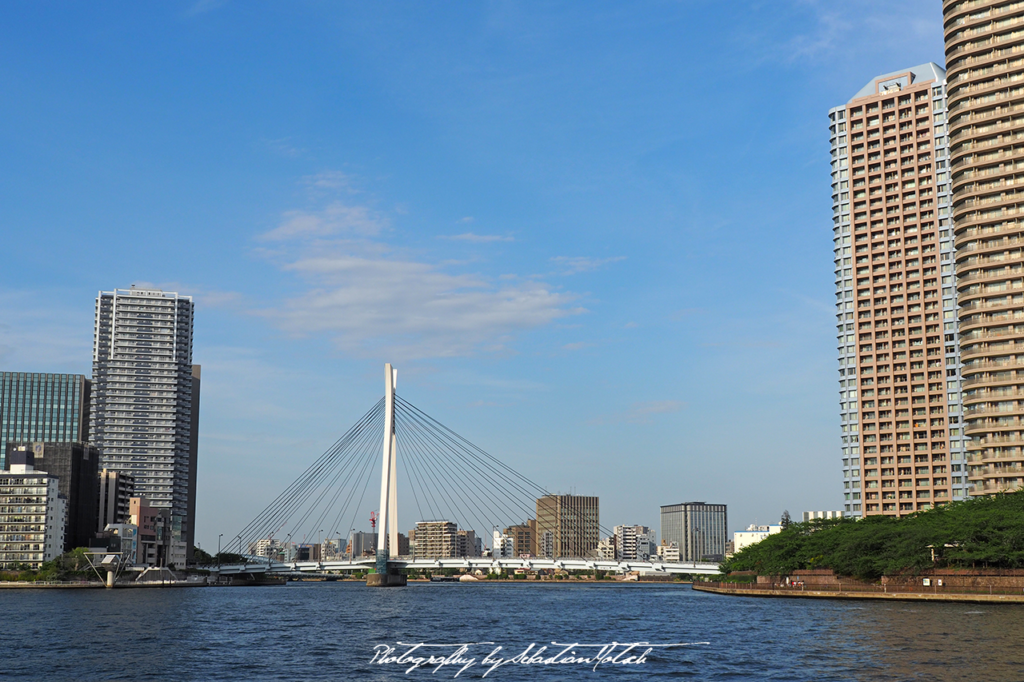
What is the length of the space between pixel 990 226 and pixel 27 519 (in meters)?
151

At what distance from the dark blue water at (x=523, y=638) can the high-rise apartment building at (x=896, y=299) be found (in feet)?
171

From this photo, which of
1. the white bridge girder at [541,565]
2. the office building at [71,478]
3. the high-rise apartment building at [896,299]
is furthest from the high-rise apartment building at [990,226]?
the office building at [71,478]

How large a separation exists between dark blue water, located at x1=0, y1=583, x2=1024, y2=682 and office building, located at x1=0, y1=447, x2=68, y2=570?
75318 mm

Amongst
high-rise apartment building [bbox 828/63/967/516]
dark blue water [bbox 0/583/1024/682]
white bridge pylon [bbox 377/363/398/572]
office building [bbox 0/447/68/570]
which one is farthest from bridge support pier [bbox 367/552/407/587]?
high-rise apartment building [bbox 828/63/967/516]

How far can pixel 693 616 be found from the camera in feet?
267

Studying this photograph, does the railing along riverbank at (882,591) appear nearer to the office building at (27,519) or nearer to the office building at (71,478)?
the office building at (27,519)

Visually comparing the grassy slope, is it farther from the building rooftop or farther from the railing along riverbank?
the building rooftop

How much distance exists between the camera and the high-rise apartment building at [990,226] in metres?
109

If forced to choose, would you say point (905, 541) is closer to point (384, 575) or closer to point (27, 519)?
point (384, 575)

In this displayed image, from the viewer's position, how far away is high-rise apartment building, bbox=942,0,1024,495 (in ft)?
356

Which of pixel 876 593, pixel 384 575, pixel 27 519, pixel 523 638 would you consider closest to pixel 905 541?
pixel 876 593

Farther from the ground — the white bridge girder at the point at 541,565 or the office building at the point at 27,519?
the office building at the point at 27,519

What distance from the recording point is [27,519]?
167m

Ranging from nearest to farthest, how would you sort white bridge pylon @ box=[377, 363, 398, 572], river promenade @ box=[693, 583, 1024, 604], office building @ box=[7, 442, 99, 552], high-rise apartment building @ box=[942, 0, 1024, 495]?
river promenade @ box=[693, 583, 1024, 604] → high-rise apartment building @ box=[942, 0, 1024, 495] → white bridge pylon @ box=[377, 363, 398, 572] → office building @ box=[7, 442, 99, 552]
